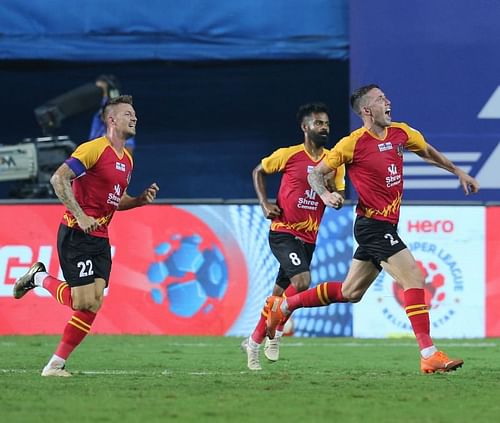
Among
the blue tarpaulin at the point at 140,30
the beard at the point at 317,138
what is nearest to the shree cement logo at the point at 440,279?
the beard at the point at 317,138

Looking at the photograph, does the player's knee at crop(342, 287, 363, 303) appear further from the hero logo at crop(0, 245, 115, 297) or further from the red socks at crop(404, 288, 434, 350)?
the hero logo at crop(0, 245, 115, 297)

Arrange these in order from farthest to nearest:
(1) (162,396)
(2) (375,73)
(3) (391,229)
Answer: (2) (375,73)
(3) (391,229)
(1) (162,396)

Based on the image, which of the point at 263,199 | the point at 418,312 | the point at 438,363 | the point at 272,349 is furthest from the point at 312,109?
the point at 438,363

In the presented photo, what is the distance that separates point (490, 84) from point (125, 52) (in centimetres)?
536

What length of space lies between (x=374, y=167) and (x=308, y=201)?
1901mm

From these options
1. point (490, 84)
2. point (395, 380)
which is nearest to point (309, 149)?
point (395, 380)

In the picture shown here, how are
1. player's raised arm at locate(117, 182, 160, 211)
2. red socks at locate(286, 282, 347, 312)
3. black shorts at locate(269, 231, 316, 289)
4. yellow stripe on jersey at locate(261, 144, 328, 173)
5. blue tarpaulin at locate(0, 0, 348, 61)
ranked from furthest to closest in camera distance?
blue tarpaulin at locate(0, 0, 348, 61) → yellow stripe on jersey at locate(261, 144, 328, 173) → black shorts at locate(269, 231, 316, 289) → red socks at locate(286, 282, 347, 312) → player's raised arm at locate(117, 182, 160, 211)

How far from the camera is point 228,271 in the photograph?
1568cm

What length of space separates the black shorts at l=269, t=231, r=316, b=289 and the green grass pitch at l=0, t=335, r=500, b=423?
879 mm

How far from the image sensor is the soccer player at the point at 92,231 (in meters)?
10.2

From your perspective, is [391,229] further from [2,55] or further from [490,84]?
[2,55]

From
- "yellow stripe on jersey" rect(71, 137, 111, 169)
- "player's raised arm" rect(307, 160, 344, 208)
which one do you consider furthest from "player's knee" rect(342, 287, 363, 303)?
"yellow stripe on jersey" rect(71, 137, 111, 169)

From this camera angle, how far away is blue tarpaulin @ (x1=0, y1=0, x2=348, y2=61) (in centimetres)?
1889

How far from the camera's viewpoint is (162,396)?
866 centimetres
